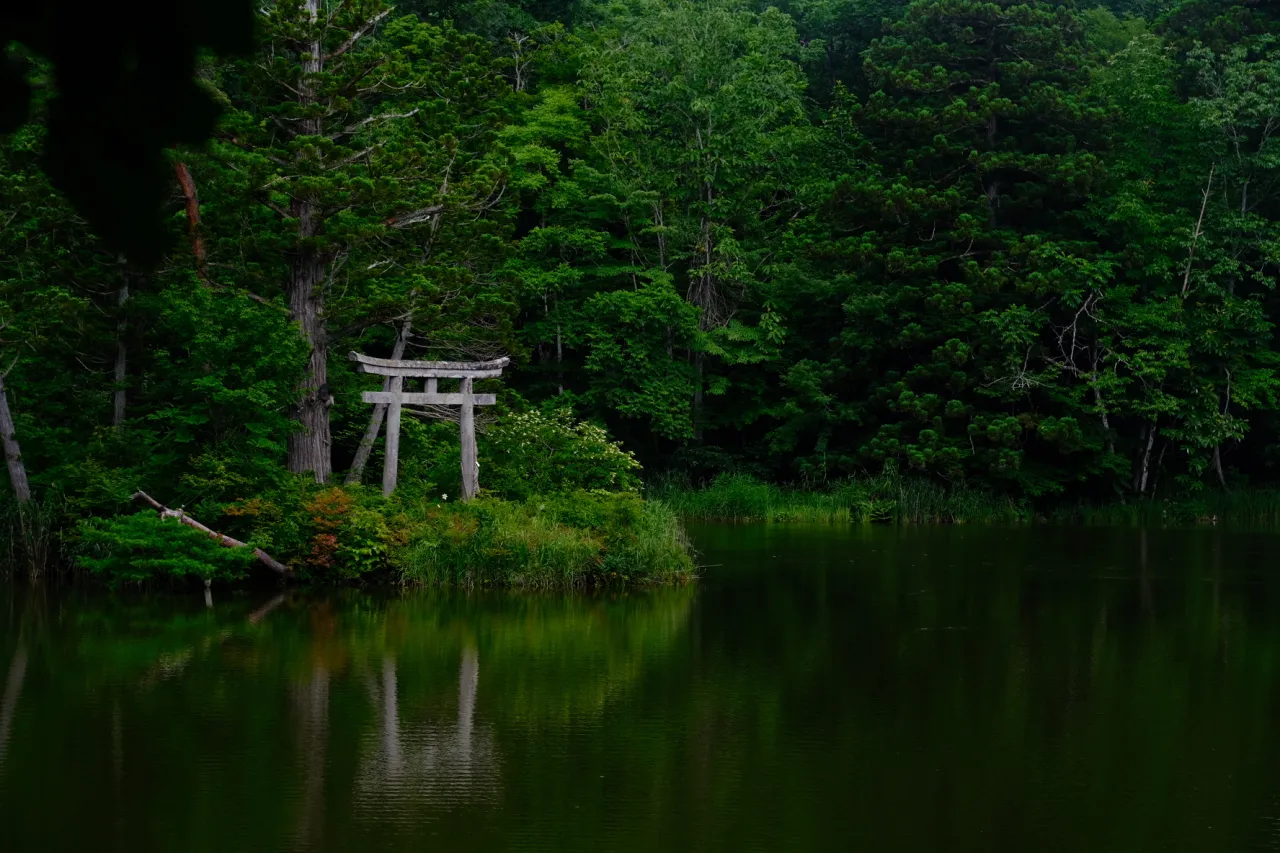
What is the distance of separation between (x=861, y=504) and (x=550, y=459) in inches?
379

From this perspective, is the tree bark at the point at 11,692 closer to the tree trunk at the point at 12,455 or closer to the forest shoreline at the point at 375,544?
the forest shoreline at the point at 375,544

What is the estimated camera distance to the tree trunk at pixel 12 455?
56.5 feet

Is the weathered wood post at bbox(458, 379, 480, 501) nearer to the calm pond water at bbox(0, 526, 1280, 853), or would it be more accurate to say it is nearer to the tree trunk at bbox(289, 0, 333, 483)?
the tree trunk at bbox(289, 0, 333, 483)

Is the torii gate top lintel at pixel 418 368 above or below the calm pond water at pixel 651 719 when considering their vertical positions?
above

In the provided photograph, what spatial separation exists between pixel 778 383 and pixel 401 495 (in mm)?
16296

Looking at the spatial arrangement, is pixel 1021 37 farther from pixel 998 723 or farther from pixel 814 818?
pixel 814 818

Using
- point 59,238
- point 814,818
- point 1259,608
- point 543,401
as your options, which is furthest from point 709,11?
point 814,818

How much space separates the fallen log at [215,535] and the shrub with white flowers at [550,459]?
3144mm

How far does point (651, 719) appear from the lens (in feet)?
32.7

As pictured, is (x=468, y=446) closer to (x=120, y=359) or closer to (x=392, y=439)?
(x=392, y=439)

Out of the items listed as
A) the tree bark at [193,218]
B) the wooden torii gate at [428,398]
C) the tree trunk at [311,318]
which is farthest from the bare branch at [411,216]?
the tree bark at [193,218]

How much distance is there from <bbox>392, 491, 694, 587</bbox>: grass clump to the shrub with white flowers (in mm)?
1595

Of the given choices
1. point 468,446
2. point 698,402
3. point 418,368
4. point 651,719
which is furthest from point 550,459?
point 698,402

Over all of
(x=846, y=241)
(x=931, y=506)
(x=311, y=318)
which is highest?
(x=846, y=241)
